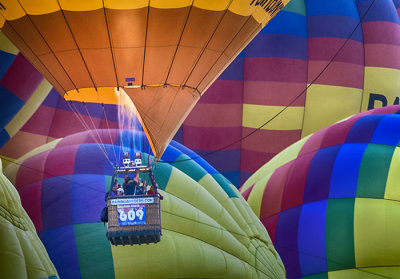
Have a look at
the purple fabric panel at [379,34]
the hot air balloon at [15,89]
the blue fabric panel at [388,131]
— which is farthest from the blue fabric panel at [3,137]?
the purple fabric panel at [379,34]

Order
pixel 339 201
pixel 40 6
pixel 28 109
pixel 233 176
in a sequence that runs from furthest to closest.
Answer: pixel 233 176 → pixel 28 109 → pixel 339 201 → pixel 40 6

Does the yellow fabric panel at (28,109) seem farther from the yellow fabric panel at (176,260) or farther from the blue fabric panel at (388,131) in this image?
the blue fabric panel at (388,131)

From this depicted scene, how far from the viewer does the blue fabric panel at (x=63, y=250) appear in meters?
5.82

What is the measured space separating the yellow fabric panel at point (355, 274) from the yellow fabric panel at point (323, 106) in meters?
2.82

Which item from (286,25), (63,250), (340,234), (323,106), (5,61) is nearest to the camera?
(63,250)

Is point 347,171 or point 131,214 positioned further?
point 347,171

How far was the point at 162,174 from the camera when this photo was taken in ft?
22.5

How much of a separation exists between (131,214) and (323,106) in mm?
4193

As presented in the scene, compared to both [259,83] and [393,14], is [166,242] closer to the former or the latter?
[259,83]

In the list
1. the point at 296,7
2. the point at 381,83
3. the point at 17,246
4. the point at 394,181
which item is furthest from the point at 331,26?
the point at 17,246

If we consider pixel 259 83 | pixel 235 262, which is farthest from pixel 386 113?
pixel 235 262

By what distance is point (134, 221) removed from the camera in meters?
5.68

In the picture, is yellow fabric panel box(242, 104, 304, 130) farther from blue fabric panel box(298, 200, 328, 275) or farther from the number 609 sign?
the number 609 sign

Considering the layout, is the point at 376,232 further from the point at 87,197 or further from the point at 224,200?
the point at 87,197
